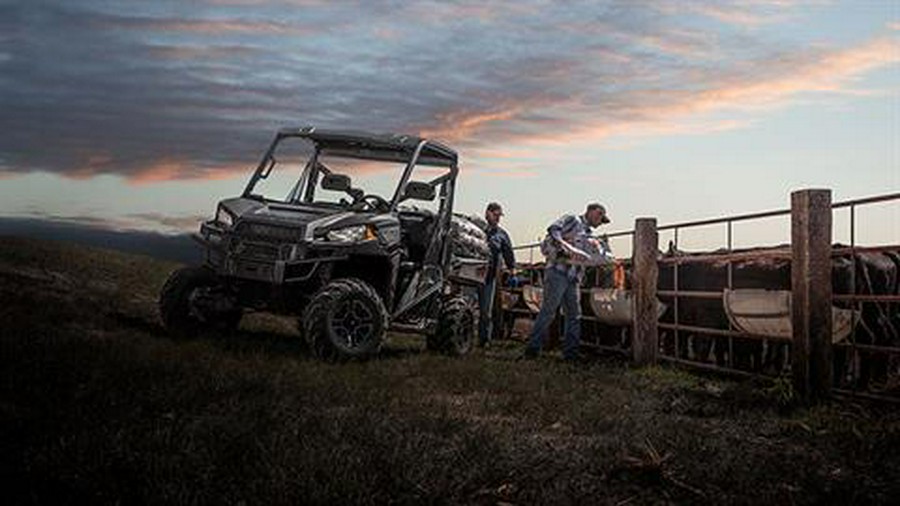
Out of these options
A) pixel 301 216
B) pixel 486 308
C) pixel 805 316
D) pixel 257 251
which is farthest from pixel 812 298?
pixel 486 308

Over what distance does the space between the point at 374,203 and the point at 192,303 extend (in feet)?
7.71

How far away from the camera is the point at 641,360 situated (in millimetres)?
10875

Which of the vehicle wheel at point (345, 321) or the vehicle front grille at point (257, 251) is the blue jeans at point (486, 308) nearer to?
the vehicle wheel at point (345, 321)

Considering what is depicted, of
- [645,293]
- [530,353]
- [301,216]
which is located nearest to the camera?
[301,216]

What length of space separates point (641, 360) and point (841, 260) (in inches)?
106

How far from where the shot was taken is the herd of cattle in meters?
8.70

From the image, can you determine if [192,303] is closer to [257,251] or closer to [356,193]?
[257,251]

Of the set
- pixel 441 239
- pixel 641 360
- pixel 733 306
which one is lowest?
pixel 641 360

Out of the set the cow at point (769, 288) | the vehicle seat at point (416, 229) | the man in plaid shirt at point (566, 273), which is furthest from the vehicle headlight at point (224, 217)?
the cow at point (769, 288)

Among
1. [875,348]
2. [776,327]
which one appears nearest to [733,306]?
[776,327]

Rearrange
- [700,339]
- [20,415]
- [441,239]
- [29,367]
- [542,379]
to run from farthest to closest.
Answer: [700,339] < [441,239] < [542,379] < [29,367] < [20,415]

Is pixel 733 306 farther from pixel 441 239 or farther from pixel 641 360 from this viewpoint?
pixel 441 239

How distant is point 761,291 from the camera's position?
899cm

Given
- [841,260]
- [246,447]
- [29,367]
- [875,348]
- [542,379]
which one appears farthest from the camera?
[841,260]
